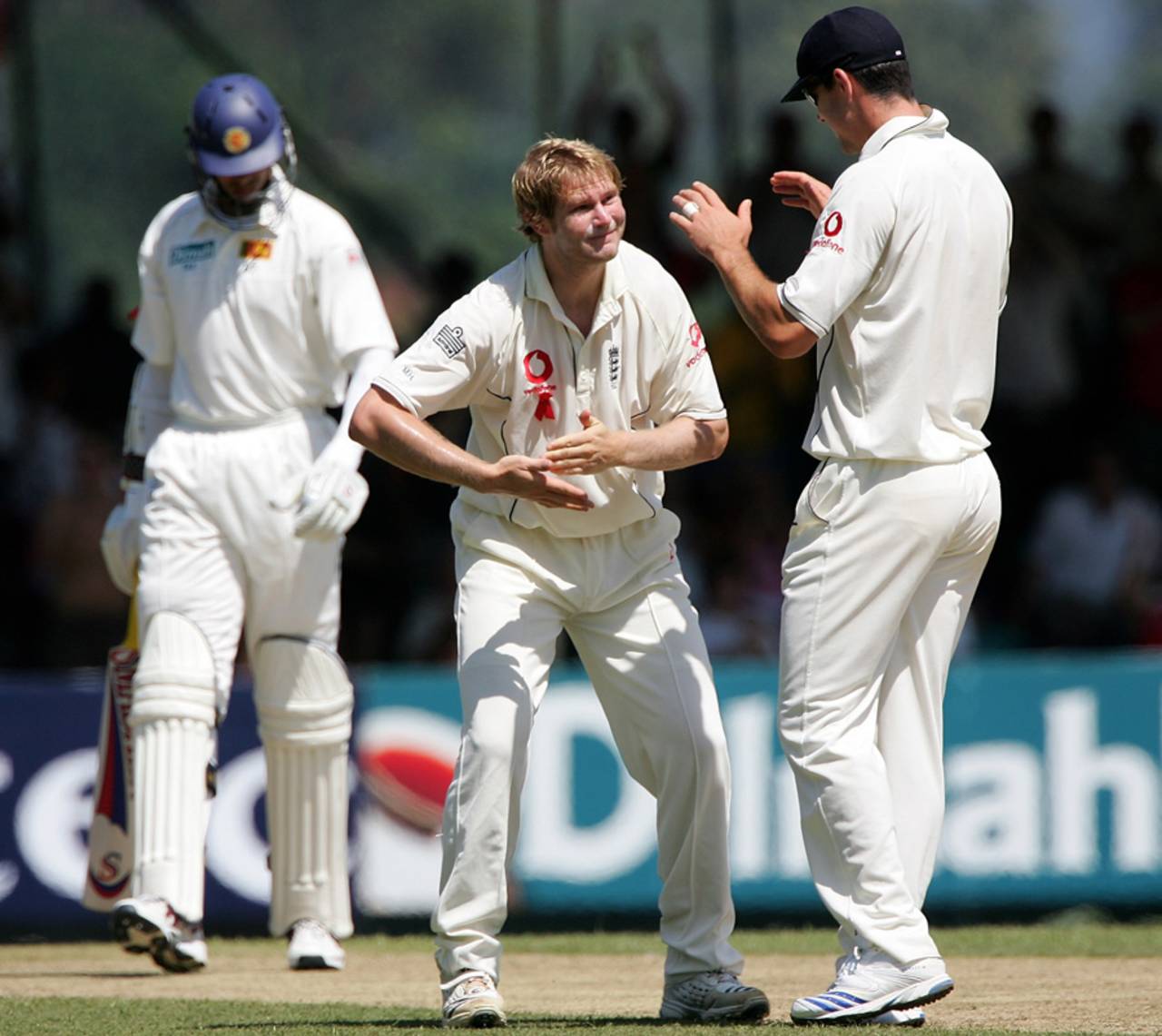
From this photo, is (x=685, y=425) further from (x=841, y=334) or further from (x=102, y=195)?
(x=102, y=195)

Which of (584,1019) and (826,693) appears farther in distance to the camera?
(584,1019)

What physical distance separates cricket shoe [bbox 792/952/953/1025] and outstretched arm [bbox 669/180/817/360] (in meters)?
1.39

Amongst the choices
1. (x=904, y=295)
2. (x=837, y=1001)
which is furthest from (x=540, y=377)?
(x=837, y=1001)

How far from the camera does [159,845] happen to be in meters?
6.30

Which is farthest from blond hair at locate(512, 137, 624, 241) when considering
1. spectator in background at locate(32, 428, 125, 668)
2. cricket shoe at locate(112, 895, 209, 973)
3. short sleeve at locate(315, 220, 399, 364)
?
spectator in background at locate(32, 428, 125, 668)

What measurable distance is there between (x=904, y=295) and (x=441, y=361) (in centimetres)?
110

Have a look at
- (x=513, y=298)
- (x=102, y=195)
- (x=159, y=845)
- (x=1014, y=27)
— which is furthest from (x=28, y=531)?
(x=1014, y=27)

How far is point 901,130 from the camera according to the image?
4.92 metres

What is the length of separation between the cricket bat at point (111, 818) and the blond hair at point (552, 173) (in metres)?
2.43

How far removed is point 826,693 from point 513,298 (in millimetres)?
1212

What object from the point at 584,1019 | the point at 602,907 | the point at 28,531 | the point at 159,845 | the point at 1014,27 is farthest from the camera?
the point at 1014,27

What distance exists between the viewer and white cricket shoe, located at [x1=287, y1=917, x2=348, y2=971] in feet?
21.7

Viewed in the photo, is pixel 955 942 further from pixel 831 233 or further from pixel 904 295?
pixel 831 233

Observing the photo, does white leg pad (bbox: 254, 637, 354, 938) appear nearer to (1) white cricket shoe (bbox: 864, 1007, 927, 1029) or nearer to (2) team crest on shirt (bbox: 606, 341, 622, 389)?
(2) team crest on shirt (bbox: 606, 341, 622, 389)
